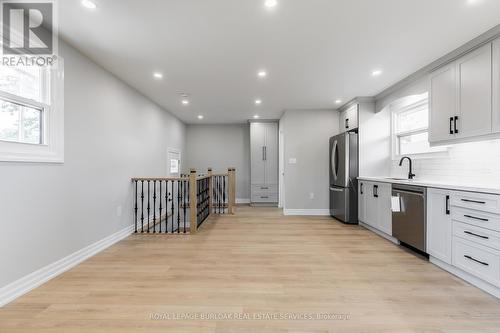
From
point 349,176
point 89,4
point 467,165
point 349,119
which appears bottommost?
point 349,176

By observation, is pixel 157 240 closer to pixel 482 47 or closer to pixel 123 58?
pixel 123 58

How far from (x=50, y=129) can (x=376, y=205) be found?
4.54 metres

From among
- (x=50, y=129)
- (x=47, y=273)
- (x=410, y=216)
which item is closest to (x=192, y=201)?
(x=47, y=273)

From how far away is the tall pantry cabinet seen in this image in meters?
6.84

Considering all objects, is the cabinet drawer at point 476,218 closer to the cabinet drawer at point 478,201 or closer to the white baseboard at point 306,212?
the cabinet drawer at point 478,201

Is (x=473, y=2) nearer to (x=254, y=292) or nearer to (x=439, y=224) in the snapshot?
(x=439, y=224)

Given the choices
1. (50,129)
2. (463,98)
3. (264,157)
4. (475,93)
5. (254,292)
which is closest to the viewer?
(254,292)

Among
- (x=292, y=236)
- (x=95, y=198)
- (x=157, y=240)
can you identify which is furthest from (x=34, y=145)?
(x=292, y=236)

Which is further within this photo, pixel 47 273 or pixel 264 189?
pixel 264 189

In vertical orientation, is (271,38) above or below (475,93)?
above

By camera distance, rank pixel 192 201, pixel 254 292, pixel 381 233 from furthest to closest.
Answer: pixel 192 201, pixel 381 233, pixel 254 292

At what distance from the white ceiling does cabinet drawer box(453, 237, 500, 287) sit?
6.93 ft

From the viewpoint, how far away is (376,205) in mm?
3949

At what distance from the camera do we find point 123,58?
9.68ft
